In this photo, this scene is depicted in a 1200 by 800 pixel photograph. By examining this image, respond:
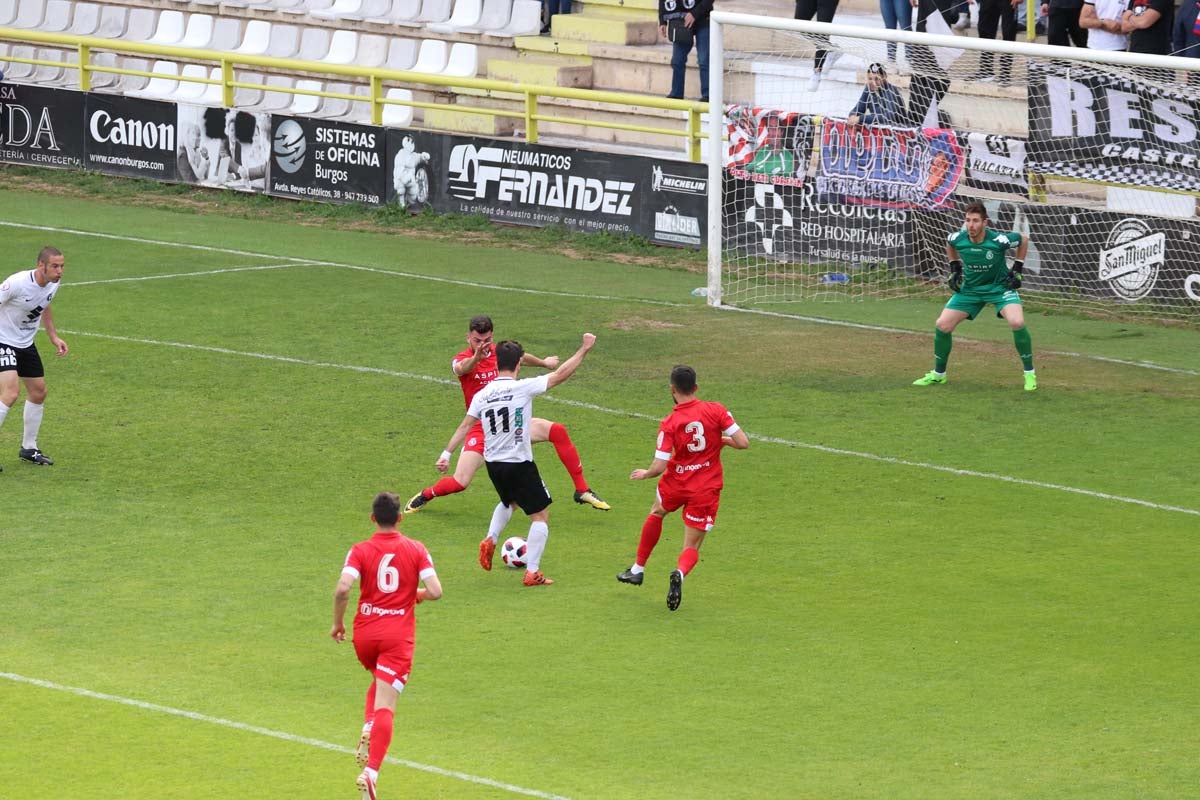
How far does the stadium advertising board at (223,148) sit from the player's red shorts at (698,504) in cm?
2046

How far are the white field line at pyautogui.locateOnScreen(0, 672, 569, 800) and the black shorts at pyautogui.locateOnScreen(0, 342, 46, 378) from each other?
5356mm

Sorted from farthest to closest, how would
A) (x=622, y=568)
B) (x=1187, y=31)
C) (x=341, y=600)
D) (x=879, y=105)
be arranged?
(x=1187, y=31) < (x=879, y=105) < (x=622, y=568) < (x=341, y=600)

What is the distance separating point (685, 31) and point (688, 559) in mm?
18839

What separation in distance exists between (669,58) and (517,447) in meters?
21.0

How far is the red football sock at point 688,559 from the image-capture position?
1242 centimetres

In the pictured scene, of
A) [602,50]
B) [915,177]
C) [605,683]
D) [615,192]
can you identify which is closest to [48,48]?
[602,50]

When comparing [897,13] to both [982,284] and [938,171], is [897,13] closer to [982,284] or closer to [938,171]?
[938,171]

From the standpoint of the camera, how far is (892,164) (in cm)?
2361

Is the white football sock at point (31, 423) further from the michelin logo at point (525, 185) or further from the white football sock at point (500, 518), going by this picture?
the michelin logo at point (525, 185)

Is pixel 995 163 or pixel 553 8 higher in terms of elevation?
pixel 553 8

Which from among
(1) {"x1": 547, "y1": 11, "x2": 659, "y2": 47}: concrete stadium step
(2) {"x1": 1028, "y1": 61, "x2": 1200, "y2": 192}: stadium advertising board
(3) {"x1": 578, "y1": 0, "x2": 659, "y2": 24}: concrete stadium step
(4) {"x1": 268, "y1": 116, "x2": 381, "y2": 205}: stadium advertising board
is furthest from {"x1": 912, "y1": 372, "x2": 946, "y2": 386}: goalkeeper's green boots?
(3) {"x1": 578, "y1": 0, "x2": 659, "y2": 24}: concrete stadium step

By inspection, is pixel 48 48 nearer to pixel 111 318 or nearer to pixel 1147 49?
pixel 111 318

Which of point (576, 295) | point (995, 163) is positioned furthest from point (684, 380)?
point (995, 163)

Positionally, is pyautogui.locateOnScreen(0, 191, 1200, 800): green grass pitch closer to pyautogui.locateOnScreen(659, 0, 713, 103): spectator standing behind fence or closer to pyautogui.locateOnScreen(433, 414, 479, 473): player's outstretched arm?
pyautogui.locateOnScreen(433, 414, 479, 473): player's outstretched arm
